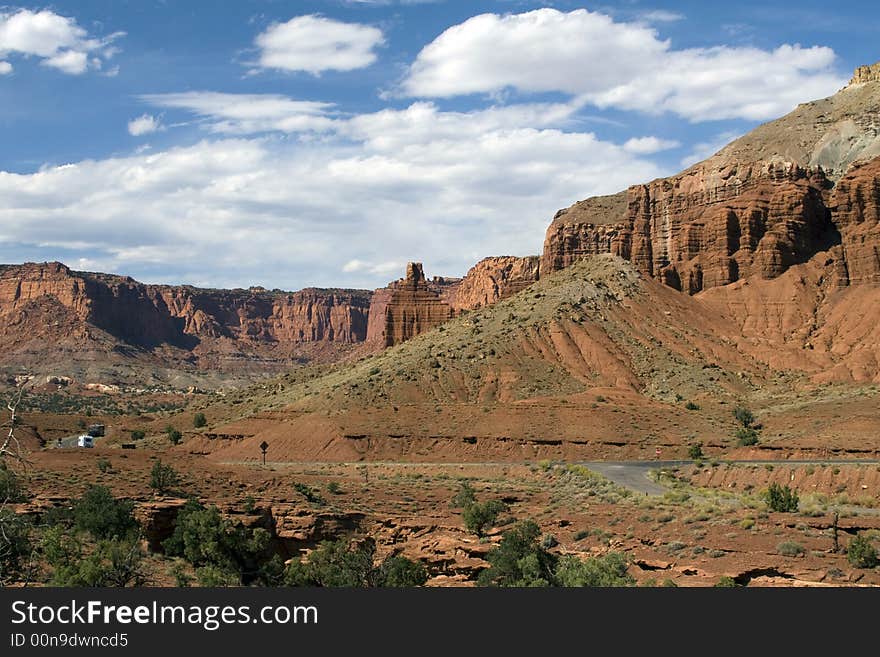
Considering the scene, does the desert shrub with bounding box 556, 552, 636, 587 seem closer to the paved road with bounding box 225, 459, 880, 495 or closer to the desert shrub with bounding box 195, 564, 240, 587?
the desert shrub with bounding box 195, 564, 240, 587

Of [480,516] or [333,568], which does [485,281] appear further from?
[333,568]

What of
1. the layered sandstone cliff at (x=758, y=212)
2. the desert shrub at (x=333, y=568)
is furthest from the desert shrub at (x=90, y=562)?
the layered sandstone cliff at (x=758, y=212)

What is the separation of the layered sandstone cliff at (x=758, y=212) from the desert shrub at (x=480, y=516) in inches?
2999

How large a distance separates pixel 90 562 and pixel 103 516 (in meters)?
6.63

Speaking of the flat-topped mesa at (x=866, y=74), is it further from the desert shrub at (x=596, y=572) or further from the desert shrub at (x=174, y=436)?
the desert shrub at (x=596, y=572)

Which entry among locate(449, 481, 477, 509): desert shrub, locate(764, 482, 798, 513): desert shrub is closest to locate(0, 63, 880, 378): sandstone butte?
locate(449, 481, 477, 509): desert shrub

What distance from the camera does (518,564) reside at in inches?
1192

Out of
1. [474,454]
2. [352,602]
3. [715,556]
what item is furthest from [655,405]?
[352,602]

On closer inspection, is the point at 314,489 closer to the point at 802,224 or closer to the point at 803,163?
the point at 802,224

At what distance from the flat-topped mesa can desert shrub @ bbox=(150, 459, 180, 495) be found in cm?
11609

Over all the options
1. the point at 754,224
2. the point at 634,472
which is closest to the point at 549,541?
the point at 634,472

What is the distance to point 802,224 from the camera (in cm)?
11188

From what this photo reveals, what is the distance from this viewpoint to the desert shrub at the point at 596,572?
2708 centimetres

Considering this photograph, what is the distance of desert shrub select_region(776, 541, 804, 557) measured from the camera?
30.2 metres
